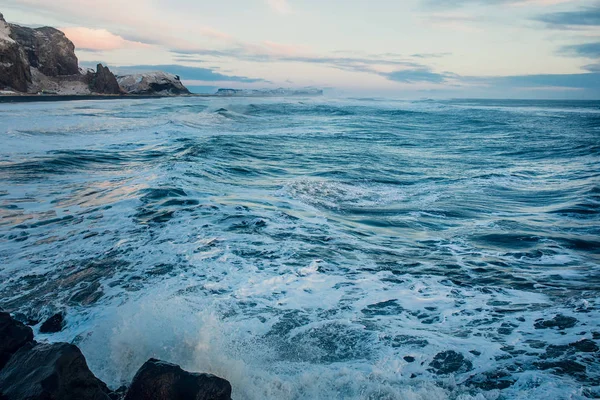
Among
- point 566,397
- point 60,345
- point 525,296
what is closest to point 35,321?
point 60,345

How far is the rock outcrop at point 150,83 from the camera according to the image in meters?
86.4

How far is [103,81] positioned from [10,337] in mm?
75896

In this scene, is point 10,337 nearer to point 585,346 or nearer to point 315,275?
point 315,275

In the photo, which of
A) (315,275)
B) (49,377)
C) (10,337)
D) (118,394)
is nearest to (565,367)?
(315,275)

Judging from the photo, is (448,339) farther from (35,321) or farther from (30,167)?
(30,167)

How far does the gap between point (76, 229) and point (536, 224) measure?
7.75 m

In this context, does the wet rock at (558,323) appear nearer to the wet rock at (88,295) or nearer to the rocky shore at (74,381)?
the rocky shore at (74,381)

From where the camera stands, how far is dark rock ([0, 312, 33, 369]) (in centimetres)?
305

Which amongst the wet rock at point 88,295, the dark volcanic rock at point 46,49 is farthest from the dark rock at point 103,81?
the wet rock at point 88,295

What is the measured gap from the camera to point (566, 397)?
2.96 m

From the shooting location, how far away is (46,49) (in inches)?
2648

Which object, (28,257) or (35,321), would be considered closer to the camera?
(35,321)

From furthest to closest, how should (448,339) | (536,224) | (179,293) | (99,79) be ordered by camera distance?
(99,79) < (536,224) < (179,293) < (448,339)

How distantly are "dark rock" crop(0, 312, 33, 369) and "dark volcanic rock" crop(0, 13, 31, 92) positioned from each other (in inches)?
2323
